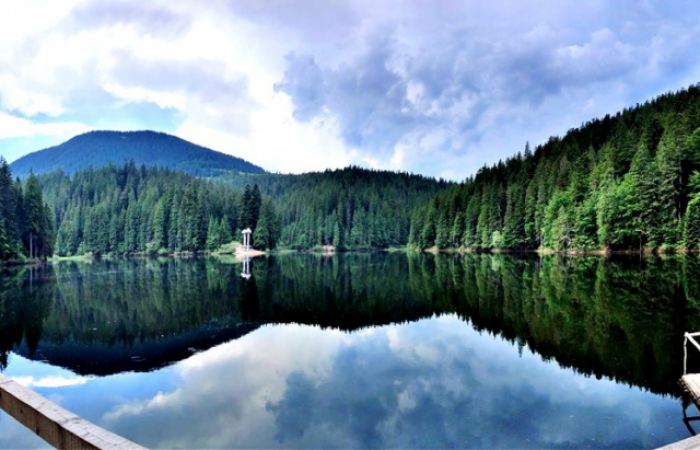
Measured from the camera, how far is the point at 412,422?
9875mm

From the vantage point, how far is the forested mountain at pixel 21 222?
226ft

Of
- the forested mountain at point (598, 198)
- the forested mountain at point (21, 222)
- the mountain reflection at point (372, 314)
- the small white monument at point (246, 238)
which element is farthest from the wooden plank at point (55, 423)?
the small white monument at point (246, 238)

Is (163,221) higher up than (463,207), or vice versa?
(463,207)

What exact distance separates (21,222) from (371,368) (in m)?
83.2

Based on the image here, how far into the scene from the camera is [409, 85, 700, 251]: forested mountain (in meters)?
61.2

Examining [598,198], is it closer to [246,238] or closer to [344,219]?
[246,238]

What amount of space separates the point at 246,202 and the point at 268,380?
4574 inches

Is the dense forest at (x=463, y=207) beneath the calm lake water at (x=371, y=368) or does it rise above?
above

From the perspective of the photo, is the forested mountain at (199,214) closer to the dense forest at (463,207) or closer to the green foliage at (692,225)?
the dense forest at (463,207)

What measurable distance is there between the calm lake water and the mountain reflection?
0.11 m

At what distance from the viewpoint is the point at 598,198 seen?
233 feet

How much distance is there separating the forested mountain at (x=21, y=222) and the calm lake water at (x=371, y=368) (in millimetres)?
49863

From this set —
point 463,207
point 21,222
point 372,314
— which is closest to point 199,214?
point 21,222

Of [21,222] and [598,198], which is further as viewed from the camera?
[21,222]
